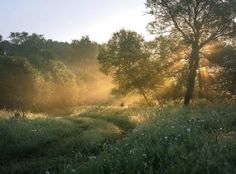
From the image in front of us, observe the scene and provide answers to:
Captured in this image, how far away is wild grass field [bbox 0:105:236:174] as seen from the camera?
1140cm

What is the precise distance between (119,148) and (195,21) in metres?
20.9

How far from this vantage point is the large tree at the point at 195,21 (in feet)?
108

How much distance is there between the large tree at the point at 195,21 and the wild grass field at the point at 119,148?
9085 millimetres

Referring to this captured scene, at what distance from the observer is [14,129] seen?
22.4 m

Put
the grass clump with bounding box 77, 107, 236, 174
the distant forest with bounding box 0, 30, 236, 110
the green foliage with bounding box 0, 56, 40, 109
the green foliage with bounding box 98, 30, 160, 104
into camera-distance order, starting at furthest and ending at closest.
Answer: the green foliage with bounding box 0, 56, 40, 109 → the green foliage with bounding box 98, 30, 160, 104 → the distant forest with bounding box 0, 30, 236, 110 → the grass clump with bounding box 77, 107, 236, 174

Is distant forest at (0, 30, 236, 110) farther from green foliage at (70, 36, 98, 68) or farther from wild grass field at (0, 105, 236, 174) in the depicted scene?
green foliage at (70, 36, 98, 68)

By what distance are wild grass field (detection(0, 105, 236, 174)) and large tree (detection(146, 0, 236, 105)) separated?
358 inches

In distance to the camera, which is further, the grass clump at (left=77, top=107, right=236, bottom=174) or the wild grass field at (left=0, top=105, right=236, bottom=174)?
the wild grass field at (left=0, top=105, right=236, bottom=174)

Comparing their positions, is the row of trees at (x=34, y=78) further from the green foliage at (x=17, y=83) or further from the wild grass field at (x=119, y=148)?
the wild grass field at (x=119, y=148)

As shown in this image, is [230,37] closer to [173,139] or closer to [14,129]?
[14,129]

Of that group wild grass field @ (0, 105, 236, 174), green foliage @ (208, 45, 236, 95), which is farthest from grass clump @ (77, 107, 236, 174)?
green foliage @ (208, 45, 236, 95)

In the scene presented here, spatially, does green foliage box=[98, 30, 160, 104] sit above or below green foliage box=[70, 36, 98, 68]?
below

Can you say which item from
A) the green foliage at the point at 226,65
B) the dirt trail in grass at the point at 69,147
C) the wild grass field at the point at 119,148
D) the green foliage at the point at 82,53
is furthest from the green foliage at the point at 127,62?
the green foliage at the point at 82,53

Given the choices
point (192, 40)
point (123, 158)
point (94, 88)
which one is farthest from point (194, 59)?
point (94, 88)
